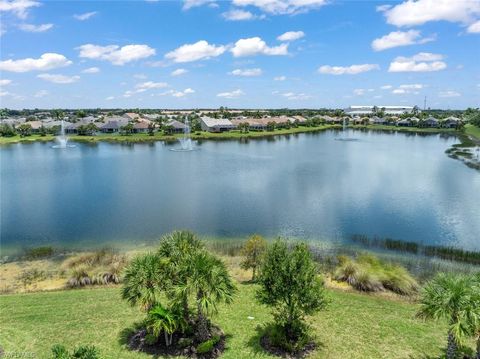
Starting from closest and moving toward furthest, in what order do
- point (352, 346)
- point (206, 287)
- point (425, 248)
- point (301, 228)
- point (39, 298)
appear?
point (206, 287) → point (352, 346) → point (39, 298) → point (425, 248) → point (301, 228)

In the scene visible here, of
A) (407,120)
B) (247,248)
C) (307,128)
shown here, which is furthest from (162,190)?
(407,120)

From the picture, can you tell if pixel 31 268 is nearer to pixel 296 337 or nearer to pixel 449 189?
pixel 296 337

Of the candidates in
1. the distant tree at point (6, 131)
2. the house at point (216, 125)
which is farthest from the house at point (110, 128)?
the house at point (216, 125)

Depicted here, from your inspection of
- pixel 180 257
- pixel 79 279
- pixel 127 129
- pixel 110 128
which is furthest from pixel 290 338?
pixel 110 128

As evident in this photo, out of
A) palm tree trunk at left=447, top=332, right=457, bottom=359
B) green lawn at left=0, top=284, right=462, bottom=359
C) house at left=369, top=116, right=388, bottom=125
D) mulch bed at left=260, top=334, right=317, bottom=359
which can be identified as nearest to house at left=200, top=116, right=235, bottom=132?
house at left=369, top=116, right=388, bottom=125

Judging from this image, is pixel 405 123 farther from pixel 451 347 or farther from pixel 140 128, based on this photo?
pixel 451 347

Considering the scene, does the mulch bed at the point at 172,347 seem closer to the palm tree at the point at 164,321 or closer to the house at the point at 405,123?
the palm tree at the point at 164,321
